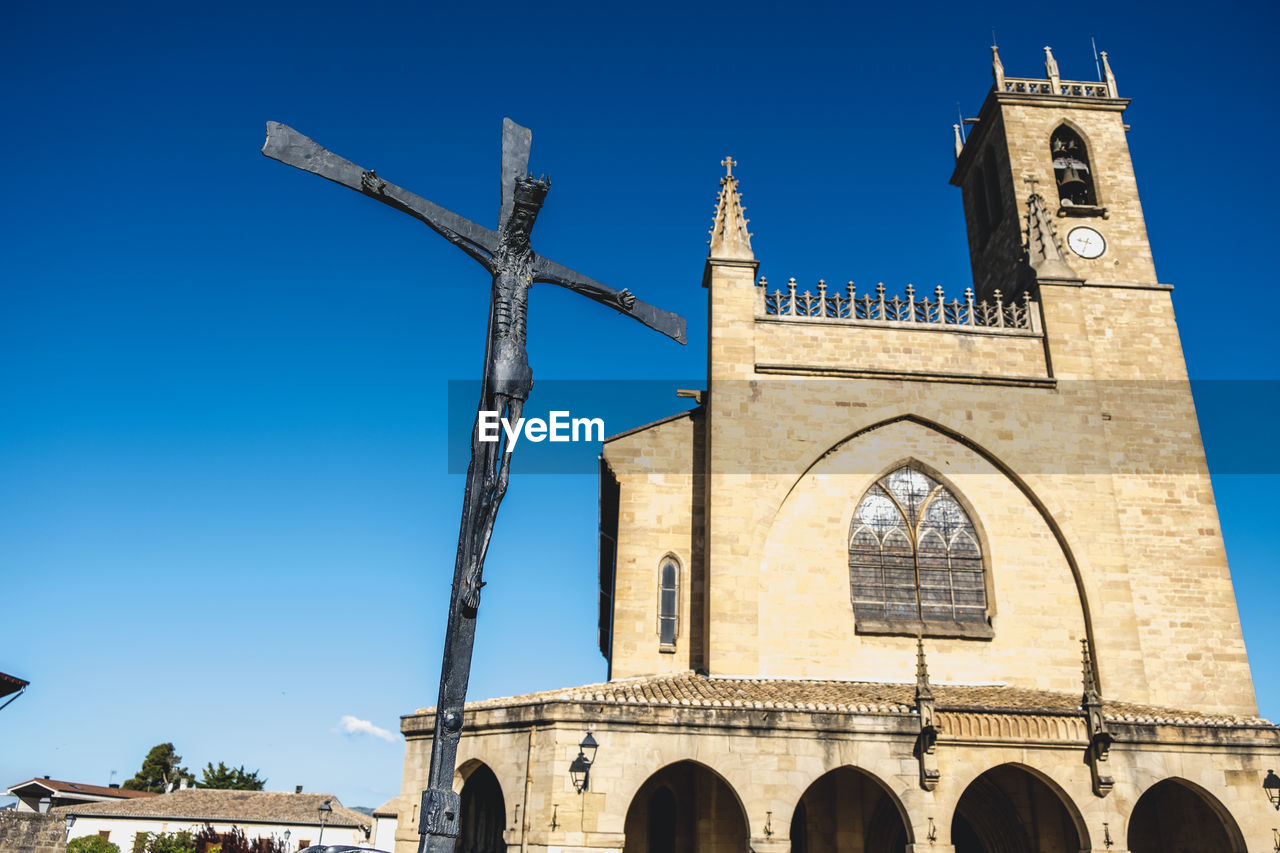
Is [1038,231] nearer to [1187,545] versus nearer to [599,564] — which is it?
[1187,545]

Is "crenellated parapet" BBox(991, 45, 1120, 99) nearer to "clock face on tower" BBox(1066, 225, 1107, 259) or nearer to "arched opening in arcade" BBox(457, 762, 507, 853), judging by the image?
"clock face on tower" BBox(1066, 225, 1107, 259)

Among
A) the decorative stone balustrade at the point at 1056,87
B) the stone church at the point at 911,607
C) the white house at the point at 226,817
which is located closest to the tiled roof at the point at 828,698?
the stone church at the point at 911,607

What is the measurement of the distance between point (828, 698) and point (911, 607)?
409 centimetres

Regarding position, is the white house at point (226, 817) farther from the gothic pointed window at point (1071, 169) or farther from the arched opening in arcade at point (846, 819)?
the gothic pointed window at point (1071, 169)

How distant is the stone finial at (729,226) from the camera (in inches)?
800

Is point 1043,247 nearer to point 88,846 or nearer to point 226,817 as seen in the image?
point 88,846

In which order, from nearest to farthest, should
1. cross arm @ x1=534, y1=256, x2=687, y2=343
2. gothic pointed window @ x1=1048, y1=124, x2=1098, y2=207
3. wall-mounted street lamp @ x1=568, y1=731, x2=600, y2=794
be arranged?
cross arm @ x1=534, y1=256, x2=687, y2=343 → wall-mounted street lamp @ x1=568, y1=731, x2=600, y2=794 → gothic pointed window @ x1=1048, y1=124, x2=1098, y2=207

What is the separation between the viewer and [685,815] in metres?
16.1

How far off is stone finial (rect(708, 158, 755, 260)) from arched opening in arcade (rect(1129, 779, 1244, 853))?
41.2 feet

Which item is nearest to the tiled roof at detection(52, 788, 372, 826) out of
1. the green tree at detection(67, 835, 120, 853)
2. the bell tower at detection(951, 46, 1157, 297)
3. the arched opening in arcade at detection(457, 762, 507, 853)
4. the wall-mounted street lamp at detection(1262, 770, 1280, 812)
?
the green tree at detection(67, 835, 120, 853)

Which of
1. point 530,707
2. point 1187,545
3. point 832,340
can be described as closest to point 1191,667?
point 1187,545

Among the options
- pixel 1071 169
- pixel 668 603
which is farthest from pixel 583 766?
pixel 1071 169

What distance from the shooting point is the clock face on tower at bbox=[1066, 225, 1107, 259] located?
22.4 metres

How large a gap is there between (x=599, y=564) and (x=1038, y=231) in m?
14.3
